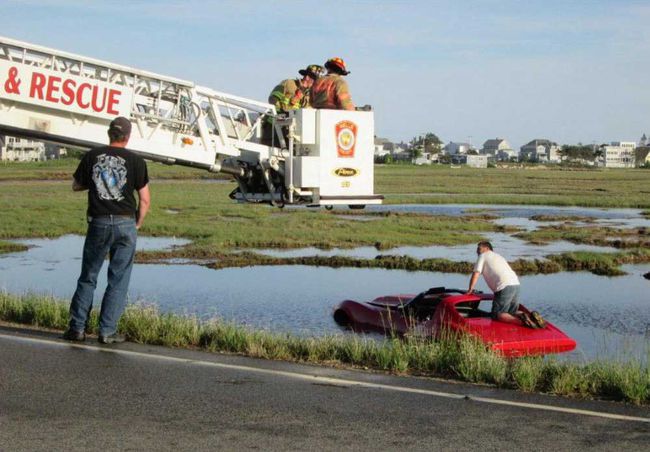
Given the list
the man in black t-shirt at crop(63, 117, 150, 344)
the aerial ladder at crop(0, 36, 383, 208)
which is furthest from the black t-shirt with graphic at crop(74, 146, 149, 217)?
the aerial ladder at crop(0, 36, 383, 208)

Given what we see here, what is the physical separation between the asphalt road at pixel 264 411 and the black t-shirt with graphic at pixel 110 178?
1378 millimetres

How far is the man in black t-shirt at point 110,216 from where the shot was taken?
9.48m

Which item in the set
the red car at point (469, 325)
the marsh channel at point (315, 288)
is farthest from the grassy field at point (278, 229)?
the red car at point (469, 325)

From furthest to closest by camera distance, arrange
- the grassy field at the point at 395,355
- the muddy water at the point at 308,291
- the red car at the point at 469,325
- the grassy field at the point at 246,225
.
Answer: the grassy field at the point at 246,225
the muddy water at the point at 308,291
the red car at the point at 469,325
the grassy field at the point at 395,355

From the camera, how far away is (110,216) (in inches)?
374

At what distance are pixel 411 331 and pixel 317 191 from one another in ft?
7.28

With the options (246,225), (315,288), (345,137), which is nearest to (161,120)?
(345,137)

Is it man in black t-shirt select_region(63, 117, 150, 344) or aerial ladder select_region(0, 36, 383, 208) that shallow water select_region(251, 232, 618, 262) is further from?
man in black t-shirt select_region(63, 117, 150, 344)

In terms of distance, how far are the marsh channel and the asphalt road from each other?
7.13 metres

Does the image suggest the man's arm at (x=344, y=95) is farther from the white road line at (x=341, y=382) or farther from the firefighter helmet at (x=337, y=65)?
the white road line at (x=341, y=382)

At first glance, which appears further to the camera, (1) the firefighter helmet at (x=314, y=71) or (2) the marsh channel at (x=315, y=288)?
(2) the marsh channel at (x=315, y=288)

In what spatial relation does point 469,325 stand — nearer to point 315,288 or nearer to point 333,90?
point 333,90

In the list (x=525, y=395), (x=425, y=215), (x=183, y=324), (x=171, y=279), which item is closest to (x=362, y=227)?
(x=425, y=215)

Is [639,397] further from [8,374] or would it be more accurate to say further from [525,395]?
[8,374]
